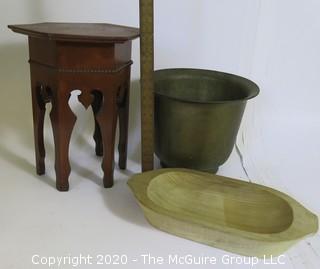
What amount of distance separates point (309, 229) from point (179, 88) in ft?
2.12

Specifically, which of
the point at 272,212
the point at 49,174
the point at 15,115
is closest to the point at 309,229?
the point at 272,212

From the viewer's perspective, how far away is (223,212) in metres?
1.03

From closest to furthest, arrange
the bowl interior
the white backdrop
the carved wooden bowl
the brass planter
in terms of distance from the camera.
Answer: the carved wooden bowl
the bowl interior
the brass planter
the white backdrop

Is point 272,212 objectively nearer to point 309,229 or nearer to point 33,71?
point 309,229

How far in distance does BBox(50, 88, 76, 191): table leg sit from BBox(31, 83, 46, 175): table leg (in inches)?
4.0

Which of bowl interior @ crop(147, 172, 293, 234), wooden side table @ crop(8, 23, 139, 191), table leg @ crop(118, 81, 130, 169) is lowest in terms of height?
bowl interior @ crop(147, 172, 293, 234)

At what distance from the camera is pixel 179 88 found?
1311 mm

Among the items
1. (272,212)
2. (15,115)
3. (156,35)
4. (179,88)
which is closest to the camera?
(272,212)

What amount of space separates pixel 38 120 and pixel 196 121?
463 millimetres

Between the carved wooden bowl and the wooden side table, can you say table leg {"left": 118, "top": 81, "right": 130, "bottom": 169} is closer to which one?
the wooden side table

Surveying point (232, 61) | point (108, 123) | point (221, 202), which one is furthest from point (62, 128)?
point (232, 61)

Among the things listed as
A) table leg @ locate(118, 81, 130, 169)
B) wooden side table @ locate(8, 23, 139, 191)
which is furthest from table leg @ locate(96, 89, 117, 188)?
table leg @ locate(118, 81, 130, 169)

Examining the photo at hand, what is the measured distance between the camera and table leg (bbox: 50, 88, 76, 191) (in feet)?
3.30

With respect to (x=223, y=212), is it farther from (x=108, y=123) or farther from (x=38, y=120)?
(x=38, y=120)
